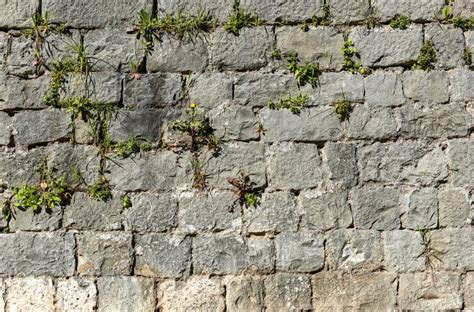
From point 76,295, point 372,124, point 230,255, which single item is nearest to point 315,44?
point 372,124

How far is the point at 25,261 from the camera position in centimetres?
416

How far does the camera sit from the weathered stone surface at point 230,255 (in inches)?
164

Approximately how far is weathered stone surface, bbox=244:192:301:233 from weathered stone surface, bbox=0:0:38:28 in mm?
1978

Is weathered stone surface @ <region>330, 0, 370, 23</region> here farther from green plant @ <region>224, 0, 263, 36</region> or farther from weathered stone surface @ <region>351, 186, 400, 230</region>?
weathered stone surface @ <region>351, 186, 400, 230</region>

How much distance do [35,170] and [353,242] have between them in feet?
7.02

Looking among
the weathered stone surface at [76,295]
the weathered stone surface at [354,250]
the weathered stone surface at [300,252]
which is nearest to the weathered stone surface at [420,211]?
the weathered stone surface at [354,250]

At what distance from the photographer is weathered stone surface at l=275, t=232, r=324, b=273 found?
13.7ft

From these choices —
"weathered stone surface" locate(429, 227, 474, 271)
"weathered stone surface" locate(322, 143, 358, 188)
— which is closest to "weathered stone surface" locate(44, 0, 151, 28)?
"weathered stone surface" locate(322, 143, 358, 188)

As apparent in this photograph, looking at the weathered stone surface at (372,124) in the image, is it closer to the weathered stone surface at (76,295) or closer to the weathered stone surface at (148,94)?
the weathered stone surface at (148,94)

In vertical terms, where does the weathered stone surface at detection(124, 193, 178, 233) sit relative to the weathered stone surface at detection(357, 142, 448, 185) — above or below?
below

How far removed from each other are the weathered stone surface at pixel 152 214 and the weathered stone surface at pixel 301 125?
0.78 m

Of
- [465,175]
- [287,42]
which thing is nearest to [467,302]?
[465,175]

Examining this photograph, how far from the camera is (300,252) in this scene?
4.19 metres

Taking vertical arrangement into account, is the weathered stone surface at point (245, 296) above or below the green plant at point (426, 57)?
below
